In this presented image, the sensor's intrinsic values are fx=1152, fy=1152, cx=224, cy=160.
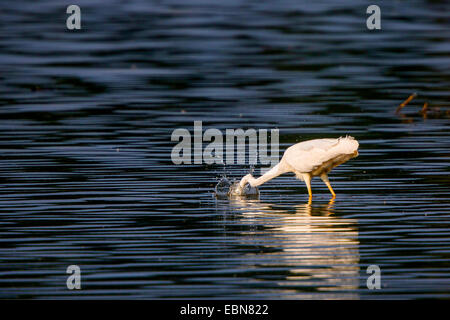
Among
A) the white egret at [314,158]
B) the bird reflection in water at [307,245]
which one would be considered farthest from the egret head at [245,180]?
the bird reflection in water at [307,245]

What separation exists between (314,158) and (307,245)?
2.95 m

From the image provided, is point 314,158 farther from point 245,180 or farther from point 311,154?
point 245,180

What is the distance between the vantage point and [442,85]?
30.7 m

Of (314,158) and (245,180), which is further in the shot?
(245,180)

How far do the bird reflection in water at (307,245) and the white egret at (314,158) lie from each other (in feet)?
1.44

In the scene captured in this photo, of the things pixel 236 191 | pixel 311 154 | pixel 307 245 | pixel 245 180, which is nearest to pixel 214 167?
pixel 236 191

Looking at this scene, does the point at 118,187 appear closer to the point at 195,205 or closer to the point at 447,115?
the point at 195,205

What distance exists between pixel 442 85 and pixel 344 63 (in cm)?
572

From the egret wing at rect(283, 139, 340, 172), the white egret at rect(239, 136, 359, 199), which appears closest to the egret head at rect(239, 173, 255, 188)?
the white egret at rect(239, 136, 359, 199)

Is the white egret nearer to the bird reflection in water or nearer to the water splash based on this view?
the water splash

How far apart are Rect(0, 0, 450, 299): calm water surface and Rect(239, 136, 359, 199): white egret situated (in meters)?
0.41

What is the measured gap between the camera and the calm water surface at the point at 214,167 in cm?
1295

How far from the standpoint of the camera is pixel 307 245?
1419 centimetres

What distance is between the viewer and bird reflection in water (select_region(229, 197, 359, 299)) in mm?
12281
